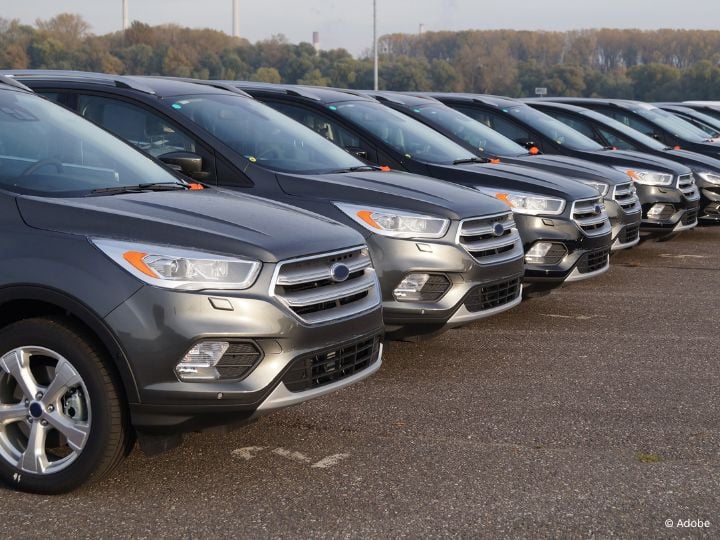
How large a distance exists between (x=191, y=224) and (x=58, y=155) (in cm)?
106

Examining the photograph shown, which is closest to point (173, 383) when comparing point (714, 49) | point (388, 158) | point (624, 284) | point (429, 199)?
point (429, 199)

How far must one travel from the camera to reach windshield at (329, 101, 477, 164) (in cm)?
899

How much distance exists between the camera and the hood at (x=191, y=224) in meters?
4.31

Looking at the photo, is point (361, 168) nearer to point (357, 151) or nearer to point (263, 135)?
point (263, 135)

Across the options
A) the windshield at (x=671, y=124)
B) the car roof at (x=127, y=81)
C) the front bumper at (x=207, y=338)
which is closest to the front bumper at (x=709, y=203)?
the windshield at (x=671, y=124)

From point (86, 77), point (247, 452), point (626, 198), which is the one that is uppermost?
point (86, 77)

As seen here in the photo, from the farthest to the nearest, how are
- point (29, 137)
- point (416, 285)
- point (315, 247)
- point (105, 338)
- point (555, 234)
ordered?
1. point (555, 234)
2. point (416, 285)
3. point (29, 137)
4. point (315, 247)
5. point (105, 338)

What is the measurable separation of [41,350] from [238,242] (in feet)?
2.92

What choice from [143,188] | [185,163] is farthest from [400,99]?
[143,188]

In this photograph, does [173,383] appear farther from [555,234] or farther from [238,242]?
[555,234]

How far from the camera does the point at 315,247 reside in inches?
183

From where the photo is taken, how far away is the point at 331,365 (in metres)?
4.66

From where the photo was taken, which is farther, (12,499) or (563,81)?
(563,81)

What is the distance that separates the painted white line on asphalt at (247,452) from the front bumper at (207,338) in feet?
1.96
